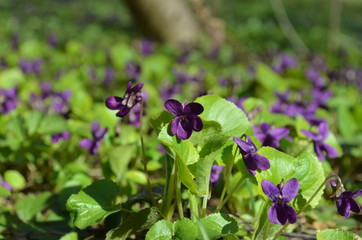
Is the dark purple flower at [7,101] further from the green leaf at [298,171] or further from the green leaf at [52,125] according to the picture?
the green leaf at [298,171]

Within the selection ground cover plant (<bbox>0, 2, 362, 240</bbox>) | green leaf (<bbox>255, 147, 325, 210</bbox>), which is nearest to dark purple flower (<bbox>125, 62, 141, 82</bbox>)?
ground cover plant (<bbox>0, 2, 362, 240</bbox>)

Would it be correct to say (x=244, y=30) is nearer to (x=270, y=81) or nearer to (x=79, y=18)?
(x=79, y=18)

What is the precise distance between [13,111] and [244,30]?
8356 millimetres

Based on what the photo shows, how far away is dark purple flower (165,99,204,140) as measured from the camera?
4.97 feet

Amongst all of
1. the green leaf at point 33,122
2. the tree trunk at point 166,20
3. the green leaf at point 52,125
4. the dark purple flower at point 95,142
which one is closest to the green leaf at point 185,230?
the dark purple flower at point 95,142

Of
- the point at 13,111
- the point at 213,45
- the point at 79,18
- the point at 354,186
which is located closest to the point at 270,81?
the point at 354,186

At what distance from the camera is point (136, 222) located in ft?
5.48

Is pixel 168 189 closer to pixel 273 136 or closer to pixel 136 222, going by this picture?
pixel 136 222

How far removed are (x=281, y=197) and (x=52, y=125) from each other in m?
1.50

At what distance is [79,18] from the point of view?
11.8 m

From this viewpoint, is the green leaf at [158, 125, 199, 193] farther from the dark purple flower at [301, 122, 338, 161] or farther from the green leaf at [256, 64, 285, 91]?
the green leaf at [256, 64, 285, 91]

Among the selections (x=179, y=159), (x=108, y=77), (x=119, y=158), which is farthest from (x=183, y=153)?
(x=108, y=77)

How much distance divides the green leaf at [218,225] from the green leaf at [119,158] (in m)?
0.70

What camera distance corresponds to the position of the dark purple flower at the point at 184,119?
1.51 m
